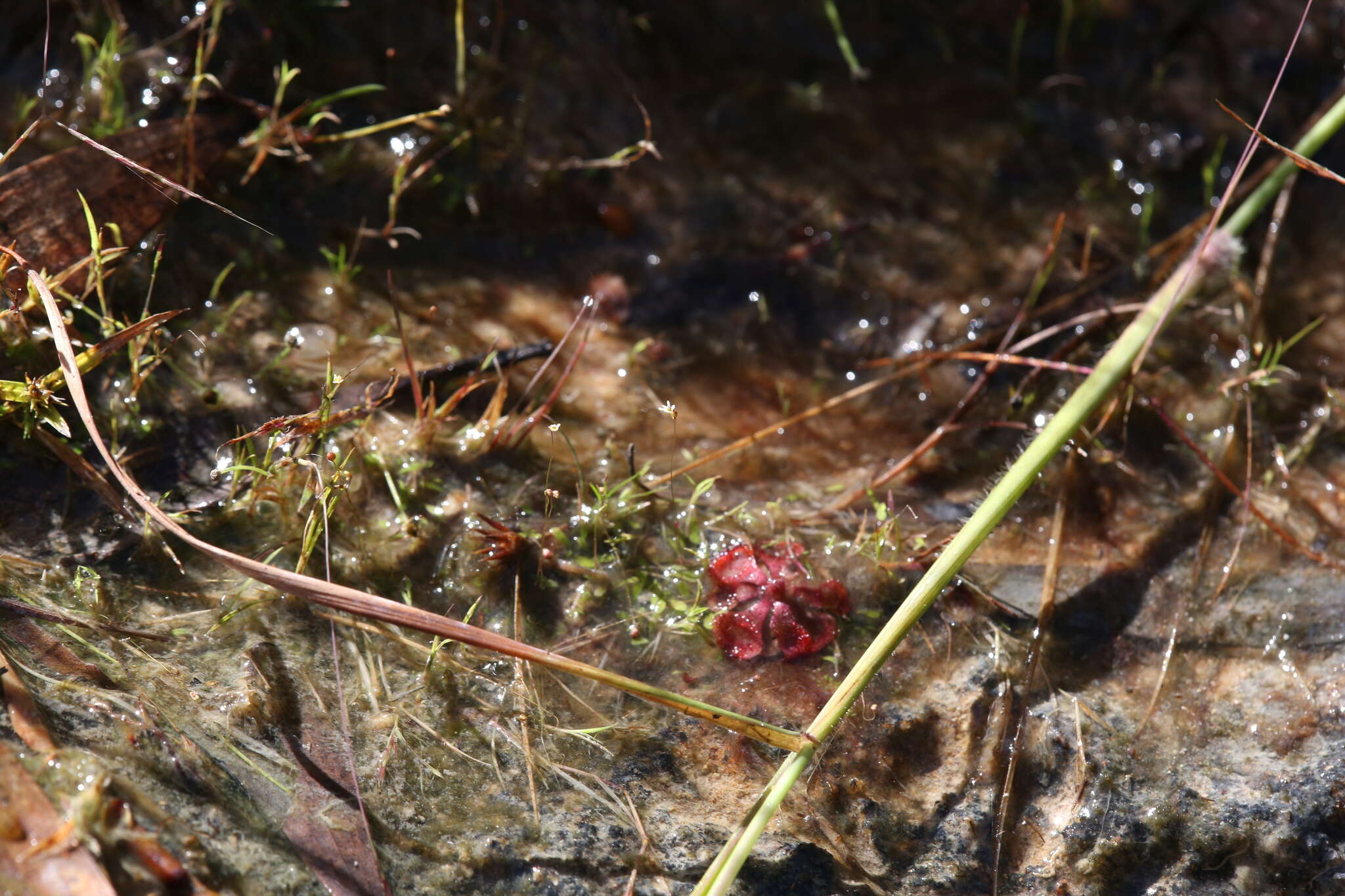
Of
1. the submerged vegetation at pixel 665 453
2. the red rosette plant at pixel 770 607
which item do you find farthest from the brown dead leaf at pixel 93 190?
the red rosette plant at pixel 770 607

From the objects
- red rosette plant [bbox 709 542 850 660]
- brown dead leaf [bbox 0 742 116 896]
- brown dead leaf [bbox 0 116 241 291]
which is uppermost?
brown dead leaf [bbox 0 116 241 291]

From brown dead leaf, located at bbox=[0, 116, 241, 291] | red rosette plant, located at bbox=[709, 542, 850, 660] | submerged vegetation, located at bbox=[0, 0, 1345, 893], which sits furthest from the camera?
brown dead leaf, located at bbox=[0, 116, 241, 291]

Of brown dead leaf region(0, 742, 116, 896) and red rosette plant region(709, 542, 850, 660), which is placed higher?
brown dead leaf region(0, 742, 116, 896)

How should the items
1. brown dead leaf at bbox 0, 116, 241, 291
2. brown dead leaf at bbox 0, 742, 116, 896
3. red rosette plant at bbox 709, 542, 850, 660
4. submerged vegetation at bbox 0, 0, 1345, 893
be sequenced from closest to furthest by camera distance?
brown dead leaf at bbox 0, 742, 116, 896 → submerged vegetation at bbox 0, 0, 1345, 893 → red rosette plant at bbox 709, 542, 850, 660 → brown dead leaf at bbox 0, 116, 241, 291

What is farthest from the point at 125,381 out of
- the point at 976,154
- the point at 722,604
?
the point at 976,154

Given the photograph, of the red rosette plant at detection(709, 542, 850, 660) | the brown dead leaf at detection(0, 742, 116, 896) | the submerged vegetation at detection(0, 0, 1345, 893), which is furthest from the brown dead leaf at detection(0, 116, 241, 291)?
the red rosette plant at detection(709, 542, 850, 660)

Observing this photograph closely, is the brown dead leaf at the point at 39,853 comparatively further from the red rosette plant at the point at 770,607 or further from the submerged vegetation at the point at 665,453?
the red rosette plant at the point at 770,607

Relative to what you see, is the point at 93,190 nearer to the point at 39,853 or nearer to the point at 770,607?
the point at 39,853

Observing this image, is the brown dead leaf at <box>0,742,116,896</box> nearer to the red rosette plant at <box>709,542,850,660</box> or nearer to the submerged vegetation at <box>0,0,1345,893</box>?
the submerged vegetation at <box>0,0,1345,893</box>

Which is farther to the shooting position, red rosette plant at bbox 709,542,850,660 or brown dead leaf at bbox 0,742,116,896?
red rosette plant at bbox 709,542,850,660
